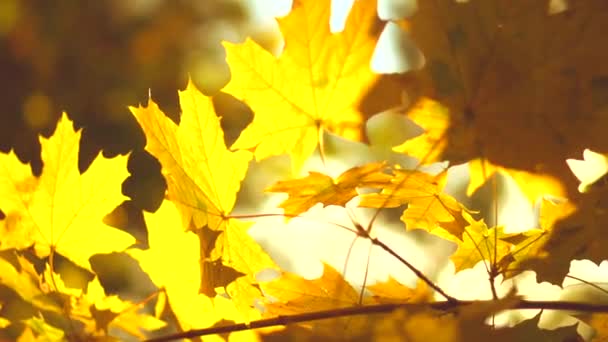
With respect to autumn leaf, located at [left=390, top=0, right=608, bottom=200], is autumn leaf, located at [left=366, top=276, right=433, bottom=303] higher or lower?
lower

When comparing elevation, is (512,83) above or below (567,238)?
above

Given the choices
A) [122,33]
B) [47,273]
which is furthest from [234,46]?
[122,33]

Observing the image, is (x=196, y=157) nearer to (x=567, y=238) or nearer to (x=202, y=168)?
(x=202, y=168)

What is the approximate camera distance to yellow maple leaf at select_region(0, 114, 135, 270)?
2.33 feet

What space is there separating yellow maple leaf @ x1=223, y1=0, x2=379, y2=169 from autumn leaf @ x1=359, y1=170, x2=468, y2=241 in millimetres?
88

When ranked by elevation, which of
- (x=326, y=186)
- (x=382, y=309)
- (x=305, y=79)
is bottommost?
(x=382, y=309)

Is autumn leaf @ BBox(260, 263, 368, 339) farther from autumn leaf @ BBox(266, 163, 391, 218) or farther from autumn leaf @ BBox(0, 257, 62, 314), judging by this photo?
autumn leaf @ BBox(0, 257, 62, 314)

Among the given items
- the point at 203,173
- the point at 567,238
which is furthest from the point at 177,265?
the point at 567,238

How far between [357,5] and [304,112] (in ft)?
0.35

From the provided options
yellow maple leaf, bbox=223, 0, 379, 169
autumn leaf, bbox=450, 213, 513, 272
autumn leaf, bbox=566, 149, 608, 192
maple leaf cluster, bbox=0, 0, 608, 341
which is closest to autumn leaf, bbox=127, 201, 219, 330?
maple leaf cluster, bbox=0, 0, 608, 341

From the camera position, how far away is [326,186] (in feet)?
1.92

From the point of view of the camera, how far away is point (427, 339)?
37 centimetres

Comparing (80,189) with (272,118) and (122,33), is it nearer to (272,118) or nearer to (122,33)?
(272,118)

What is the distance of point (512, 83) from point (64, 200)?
0.45 m
